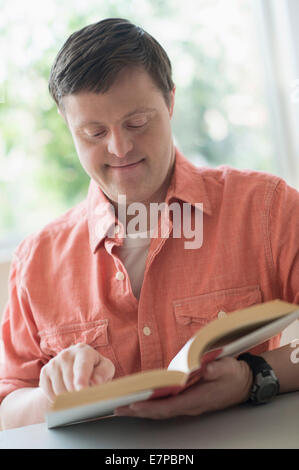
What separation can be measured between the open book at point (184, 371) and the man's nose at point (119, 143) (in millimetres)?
448

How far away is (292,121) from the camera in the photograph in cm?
185

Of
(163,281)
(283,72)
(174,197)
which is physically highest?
(283,72)

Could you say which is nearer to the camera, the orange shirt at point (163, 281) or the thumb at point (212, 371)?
the thumb at point (212, 371)

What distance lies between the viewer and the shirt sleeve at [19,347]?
1143 millimetres

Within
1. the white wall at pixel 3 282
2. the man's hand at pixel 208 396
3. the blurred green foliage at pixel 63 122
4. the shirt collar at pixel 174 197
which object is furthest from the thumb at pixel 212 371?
the blurred green foliage at pixel 63 122

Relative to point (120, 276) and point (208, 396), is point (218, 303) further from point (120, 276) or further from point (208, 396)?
point (208, 396)

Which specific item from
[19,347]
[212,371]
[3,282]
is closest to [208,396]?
[212,371]

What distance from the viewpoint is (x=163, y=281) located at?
3.61ft

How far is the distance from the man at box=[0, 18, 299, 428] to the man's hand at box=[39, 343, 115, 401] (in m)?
0.12

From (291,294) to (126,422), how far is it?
447 millimetres

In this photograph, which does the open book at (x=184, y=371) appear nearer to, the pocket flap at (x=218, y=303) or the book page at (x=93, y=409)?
the book page at (x=93, y=409)

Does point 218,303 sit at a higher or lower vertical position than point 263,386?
higher

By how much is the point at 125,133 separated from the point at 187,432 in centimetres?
56
